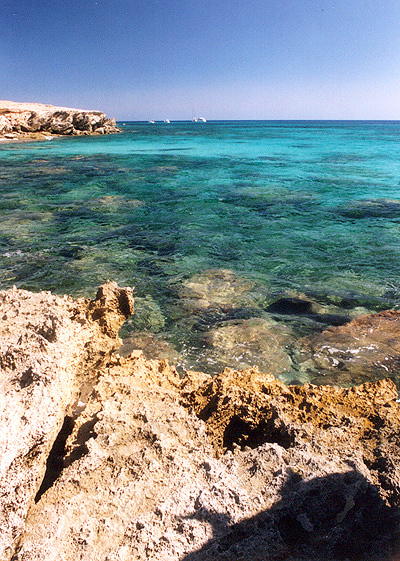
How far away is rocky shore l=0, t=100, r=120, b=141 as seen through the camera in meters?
41.2

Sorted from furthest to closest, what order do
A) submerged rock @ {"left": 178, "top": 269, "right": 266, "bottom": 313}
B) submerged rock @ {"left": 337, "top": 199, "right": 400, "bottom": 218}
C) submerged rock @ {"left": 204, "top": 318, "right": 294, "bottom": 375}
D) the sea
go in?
submerged rock @ {"left": 337, "top": 199, "right": 400, "bottom": 218}, submerged rock @ {"left": 178, "top": 269, "right": 266, "bottom": 313}, the sea, submerged rock @ {"left": 204, "top": 318, "right": 294, "bottom": 375}

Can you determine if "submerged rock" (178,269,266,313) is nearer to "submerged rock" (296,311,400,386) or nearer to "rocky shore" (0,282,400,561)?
"submerged rock" (296,311,400,386)

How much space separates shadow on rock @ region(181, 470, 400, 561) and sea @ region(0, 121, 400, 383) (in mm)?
2112

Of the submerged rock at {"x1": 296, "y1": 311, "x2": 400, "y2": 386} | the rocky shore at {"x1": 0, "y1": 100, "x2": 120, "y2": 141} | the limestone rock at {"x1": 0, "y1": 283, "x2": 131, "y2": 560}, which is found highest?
the rocky shore at {"x1": 0, "y1": 100, "x2": 120, "y2": 141}

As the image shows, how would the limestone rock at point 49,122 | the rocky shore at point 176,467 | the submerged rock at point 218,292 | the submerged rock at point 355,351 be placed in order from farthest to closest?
the limestone rock at point 49,122, the submerged rock at point 218,292, the submerged rock at point 355,351, the rocky shore at point 176,467

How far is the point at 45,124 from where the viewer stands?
46.7 meters

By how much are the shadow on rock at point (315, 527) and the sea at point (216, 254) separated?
6.93 ft

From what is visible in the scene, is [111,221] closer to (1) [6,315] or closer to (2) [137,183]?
(2) [137,183]

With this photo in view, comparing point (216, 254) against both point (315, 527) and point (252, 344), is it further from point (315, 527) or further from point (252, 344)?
point (315, 527)

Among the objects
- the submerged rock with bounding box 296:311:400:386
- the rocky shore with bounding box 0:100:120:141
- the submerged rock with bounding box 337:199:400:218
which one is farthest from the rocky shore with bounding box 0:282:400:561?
the rocky shore with bounding box 0:100:120:141

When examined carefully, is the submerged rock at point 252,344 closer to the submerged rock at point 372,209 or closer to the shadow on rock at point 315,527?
the shadow on rock at point 315,527

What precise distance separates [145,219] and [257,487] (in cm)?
984

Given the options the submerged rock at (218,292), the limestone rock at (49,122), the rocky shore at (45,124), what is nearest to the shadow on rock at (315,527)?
the submerged rock at (218,292)

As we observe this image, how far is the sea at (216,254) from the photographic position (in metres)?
5.27
